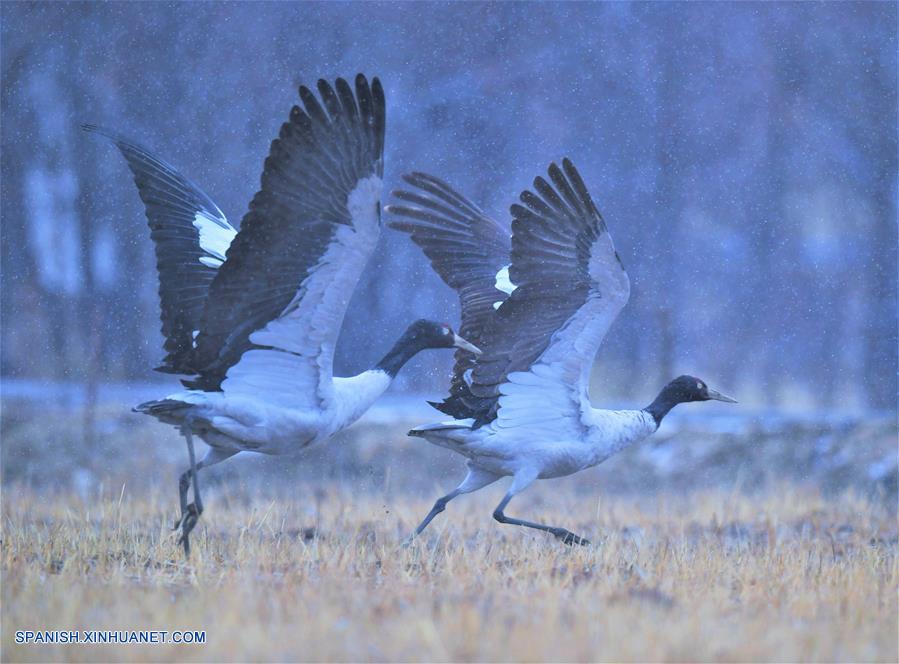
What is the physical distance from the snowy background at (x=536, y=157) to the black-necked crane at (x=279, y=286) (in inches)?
213

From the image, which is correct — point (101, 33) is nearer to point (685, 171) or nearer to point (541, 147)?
point (541, 147)

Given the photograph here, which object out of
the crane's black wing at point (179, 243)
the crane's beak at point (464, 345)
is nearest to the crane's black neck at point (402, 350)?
the crane's beak at point (464, 345)

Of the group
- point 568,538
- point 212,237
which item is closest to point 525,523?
point 568,538

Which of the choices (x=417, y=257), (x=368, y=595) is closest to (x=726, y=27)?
(x=417, y=257)

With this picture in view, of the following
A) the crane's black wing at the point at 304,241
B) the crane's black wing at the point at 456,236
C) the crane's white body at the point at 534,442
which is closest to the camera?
the crane's black wing at the point at 304,241

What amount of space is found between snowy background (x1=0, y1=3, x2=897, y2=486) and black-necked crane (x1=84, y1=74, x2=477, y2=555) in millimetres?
5409

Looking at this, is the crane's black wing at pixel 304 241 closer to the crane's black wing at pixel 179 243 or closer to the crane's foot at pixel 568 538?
the crane's black wing at pixel 179 243

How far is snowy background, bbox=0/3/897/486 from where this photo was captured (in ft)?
41.4

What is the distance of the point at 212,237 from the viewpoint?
21.5 feet

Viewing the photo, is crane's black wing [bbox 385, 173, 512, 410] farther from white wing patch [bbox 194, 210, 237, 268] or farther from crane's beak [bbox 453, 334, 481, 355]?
white wing patch [bbox 194, 210, 237, 268]

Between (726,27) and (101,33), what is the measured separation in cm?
646

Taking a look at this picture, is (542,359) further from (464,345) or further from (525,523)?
(525,523)

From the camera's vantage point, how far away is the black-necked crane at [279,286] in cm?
534

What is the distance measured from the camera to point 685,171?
13.6 metres
